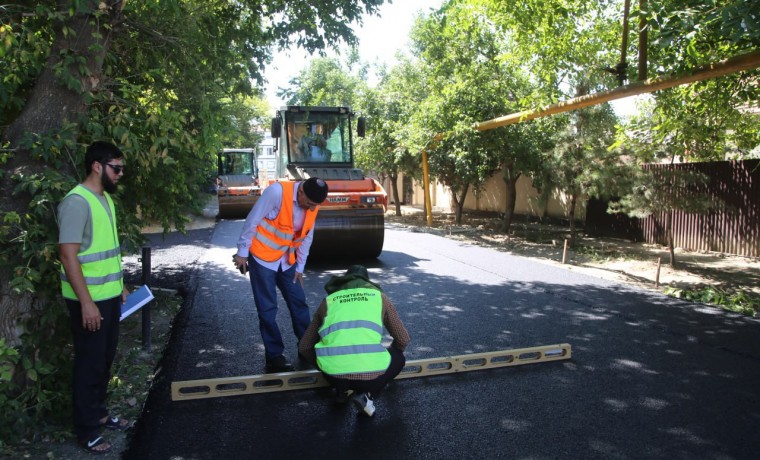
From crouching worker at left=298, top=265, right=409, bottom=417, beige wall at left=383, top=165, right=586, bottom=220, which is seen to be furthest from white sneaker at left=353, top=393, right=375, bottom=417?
beige wall at left=383, top=165, right=586, bottom=220

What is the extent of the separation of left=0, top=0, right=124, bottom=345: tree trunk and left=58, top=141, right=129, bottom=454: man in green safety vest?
0.52m

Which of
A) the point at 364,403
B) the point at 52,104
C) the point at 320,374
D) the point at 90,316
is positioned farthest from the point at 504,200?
the point at 90,316

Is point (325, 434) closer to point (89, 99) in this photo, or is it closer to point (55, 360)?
point (55, 360)

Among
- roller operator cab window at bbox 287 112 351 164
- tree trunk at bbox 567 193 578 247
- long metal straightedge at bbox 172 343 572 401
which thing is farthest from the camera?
tree trunk at bbox 567 193 578 247

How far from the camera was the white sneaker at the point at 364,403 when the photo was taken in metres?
4.01

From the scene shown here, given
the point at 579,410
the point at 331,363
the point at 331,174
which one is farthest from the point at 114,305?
the point at 331,174

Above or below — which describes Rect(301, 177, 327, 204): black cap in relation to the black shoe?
above

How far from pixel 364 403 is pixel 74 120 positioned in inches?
116

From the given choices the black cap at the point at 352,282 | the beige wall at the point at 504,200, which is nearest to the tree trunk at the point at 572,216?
the beige wall at the point at 504,200

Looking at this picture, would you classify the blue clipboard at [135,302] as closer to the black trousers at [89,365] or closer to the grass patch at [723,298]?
the black trousers at [89,365]

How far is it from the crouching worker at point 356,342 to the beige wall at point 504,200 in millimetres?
12975

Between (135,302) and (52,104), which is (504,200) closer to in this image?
(135,302)

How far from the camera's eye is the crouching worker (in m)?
3.79

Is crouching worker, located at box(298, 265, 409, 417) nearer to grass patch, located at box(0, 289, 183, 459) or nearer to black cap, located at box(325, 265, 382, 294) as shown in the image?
black cap, located at box(325, 265, 382, 294)
